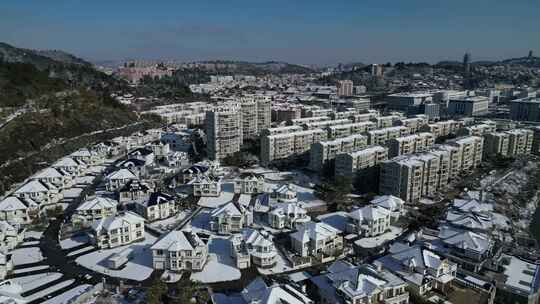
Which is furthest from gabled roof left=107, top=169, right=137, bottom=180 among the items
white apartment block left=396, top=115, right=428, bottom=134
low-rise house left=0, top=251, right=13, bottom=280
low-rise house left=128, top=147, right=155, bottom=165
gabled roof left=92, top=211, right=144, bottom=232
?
white apartment block left=396, top=115, right=428, bottom=134

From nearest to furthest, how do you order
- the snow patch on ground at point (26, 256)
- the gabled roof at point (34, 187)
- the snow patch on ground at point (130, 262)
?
the snow patch on ground at point (130, 262)
the snow patch on ground at point (26, 256)
the gabled roof at point (34, 187)

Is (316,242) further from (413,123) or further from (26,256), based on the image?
(413,123)

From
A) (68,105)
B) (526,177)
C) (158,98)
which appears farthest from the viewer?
(158,98)

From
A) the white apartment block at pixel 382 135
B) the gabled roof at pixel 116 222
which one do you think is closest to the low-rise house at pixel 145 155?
the gabled roof at pixel 116 222

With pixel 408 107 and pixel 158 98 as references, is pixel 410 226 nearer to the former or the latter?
pixel 408 107

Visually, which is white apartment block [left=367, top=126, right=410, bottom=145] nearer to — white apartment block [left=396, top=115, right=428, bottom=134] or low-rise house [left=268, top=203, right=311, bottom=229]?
white apartment block [left=396, top=115, right=428, bottom=134]

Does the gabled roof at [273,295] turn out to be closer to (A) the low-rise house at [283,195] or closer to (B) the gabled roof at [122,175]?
(A) the low-rise house at [283,195]

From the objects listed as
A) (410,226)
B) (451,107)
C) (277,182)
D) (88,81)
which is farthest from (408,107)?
(88,81)
